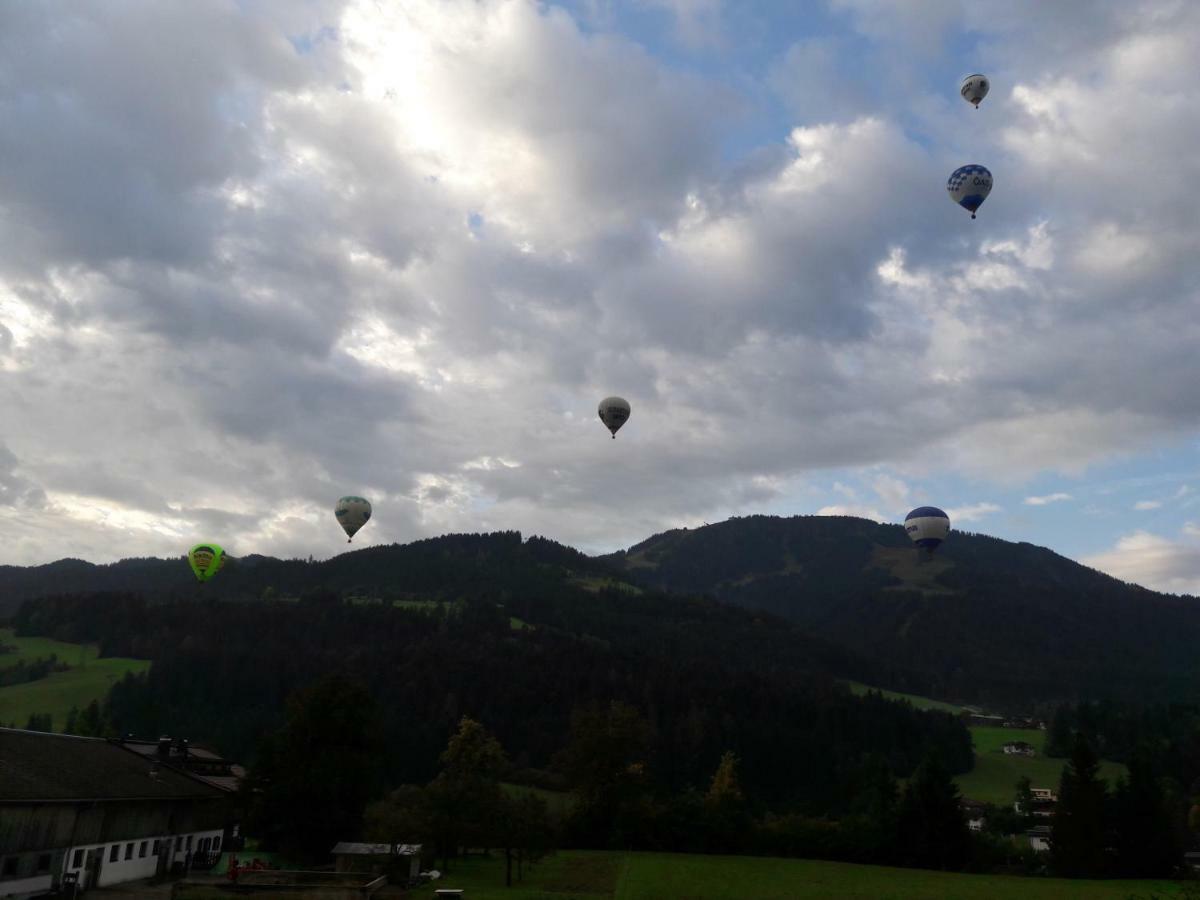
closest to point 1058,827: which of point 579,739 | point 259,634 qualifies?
point 579,739

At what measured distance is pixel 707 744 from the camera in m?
137

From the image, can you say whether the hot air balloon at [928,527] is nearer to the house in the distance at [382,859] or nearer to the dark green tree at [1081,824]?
the dark green tree at [1081,824]

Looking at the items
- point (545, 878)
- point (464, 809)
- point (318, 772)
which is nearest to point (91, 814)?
point (318, 772)

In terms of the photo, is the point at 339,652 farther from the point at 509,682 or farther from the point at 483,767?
the point at 483,767

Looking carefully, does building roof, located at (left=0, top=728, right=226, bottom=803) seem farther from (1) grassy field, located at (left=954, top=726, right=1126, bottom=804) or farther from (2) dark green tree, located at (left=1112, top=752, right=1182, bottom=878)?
(1) grassy field, located at (left=954, top=726, right=1126, bottom=804)

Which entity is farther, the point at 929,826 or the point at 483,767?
the point at 483,767

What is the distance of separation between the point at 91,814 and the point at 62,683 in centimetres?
14497

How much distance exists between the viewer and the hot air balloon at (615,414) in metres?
83.3

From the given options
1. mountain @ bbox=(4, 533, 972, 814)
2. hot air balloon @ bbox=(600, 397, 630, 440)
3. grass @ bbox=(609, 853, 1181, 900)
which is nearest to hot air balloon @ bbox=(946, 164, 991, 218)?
hot air balloon @ bbox=(600, 397, 630, 440)

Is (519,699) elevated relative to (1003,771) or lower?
elevated

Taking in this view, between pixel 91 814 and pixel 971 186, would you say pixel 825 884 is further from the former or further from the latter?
pixel 971 186

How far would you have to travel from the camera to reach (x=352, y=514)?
8788 cm

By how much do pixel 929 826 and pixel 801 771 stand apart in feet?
254

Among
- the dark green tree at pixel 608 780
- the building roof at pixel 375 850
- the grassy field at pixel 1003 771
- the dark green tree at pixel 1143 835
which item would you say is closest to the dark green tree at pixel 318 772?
the building roof at pixel 375 850
